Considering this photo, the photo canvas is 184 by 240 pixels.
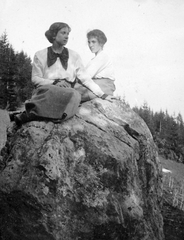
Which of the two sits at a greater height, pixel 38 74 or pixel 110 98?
pixel 38 74

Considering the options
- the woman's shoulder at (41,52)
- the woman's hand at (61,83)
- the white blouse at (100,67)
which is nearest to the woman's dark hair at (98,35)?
the white blouse at (100,67)

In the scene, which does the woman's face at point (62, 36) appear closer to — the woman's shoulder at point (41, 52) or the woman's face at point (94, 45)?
the woman's shoulder at point (41, 52)

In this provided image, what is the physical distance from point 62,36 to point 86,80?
0.70 m

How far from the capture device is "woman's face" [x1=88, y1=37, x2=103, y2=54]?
429cm

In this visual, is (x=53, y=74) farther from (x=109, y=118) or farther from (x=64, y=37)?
(x=109, y=118)

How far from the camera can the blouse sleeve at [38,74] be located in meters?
3.92

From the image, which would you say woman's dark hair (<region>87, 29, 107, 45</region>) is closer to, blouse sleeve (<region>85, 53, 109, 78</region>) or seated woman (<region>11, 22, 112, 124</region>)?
blouse sleeve (<region>85, 53, 109, 78</region>)

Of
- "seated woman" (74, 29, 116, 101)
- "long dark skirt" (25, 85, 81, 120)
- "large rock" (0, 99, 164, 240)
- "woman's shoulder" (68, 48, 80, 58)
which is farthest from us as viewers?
"seated woman" (74, 29, 116, 101)

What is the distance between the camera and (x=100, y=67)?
4398mm

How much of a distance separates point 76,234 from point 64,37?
257 cm

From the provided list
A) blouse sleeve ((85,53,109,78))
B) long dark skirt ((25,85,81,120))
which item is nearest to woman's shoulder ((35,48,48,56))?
long dark skirt ((25,85,81,120))

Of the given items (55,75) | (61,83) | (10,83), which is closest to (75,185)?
(61,83)

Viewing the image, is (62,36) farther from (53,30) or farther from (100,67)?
(100,67)

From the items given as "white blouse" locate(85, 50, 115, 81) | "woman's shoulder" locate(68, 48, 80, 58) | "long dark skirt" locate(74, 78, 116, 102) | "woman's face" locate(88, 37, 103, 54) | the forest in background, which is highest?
"woman's face" locate(88, 37, 103, 54)
